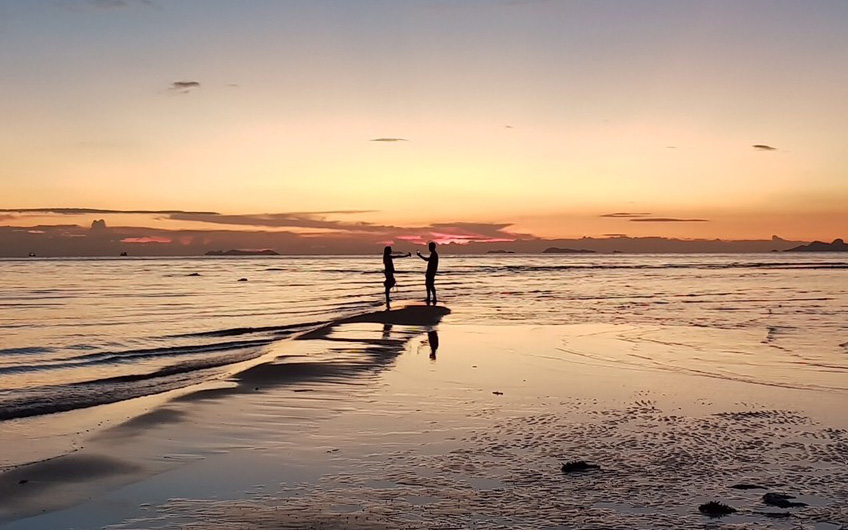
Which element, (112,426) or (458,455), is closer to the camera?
(458,455)

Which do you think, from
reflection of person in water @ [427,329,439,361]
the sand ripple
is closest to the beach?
the sand ripple

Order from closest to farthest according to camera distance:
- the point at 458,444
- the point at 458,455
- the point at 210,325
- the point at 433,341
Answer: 1. the point at 458,455
2. the point at 458,444
3. the point at 433,341
4. the point at 210,325

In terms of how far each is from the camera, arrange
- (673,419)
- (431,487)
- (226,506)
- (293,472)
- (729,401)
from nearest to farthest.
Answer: (226,506), (431,487), (293,472), (673,419), (729,401)

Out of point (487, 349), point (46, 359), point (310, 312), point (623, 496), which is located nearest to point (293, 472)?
point (623, 496)

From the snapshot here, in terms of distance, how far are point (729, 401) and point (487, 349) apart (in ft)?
26.0

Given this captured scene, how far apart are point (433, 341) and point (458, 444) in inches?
481

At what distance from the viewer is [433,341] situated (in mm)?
21406

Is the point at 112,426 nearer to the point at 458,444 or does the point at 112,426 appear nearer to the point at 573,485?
the point at 458,444

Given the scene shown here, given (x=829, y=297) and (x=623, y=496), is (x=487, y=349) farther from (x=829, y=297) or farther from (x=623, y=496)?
(x=829, y=297)

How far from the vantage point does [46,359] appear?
19828 millimetres

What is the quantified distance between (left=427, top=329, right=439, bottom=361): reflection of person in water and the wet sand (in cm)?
292

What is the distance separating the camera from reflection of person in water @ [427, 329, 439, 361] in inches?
734

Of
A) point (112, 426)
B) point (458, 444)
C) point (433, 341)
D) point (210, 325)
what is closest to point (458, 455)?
point (458, 444)

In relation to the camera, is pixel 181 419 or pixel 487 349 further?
pixel 487 349
